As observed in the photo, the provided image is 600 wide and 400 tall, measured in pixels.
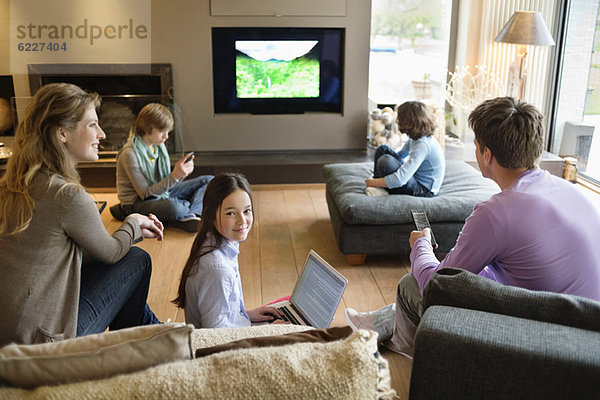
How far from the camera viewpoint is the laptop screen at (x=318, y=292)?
221 cm

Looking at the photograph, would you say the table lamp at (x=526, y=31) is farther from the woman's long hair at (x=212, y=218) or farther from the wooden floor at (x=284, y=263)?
the woman's long hair at (x=212, y=218)

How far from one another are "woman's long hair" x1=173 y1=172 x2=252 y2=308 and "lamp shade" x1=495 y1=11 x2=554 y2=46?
3.67 m

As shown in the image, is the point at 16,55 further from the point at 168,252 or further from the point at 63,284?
the point at 63,284

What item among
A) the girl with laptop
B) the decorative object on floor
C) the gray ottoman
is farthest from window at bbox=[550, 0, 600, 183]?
the girl with laptop

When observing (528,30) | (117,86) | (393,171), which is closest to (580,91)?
(528,30)

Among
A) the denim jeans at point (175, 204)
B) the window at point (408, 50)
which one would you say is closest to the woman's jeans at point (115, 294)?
the denim jeans at point (175, 204)

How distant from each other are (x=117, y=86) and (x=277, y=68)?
1.41 meters

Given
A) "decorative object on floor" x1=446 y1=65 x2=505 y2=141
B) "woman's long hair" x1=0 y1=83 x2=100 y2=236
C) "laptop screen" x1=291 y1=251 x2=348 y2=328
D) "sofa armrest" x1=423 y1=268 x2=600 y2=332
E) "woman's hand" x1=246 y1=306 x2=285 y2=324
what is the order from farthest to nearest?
"decorative object on floor" x1=446 y1=65 x2=505 y2=141 → "woman's hand" x1=246 y1=306 x2=285 y2=324 → "laptop screen" x1=291 y1=251 x2=348 y2=328 → "woman's long hair" x1=0 y1=83 x2=100 y2=236 → "sofa armrest" x1=423 y1=268 x2=600 y2=332

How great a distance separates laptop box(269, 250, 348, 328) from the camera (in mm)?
2215

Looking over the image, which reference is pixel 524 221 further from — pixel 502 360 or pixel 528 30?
pixel 528 30

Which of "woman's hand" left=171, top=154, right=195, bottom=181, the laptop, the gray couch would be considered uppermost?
the gray couch

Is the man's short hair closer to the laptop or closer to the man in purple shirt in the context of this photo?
the man in purple shirt

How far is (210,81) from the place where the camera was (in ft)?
18.0

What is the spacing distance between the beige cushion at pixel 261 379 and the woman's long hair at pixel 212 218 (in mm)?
983
